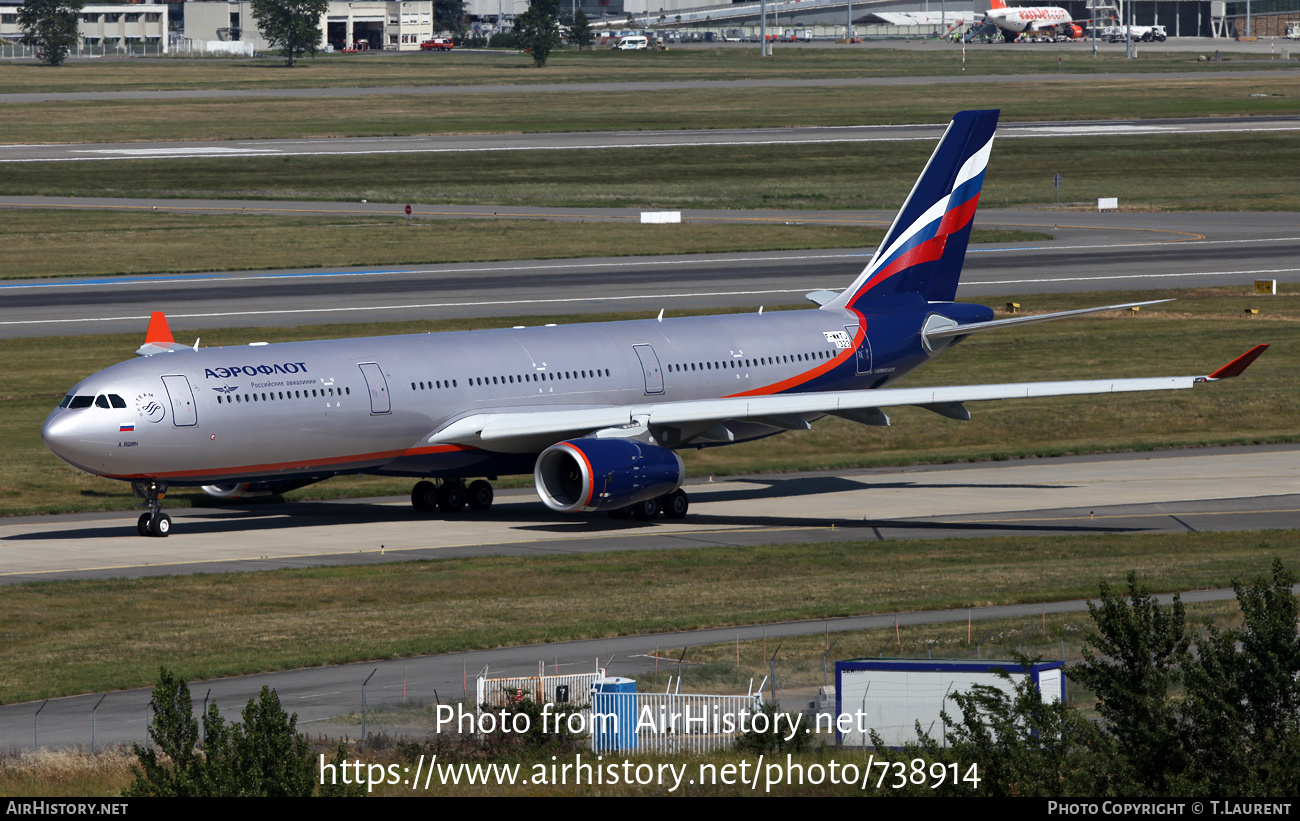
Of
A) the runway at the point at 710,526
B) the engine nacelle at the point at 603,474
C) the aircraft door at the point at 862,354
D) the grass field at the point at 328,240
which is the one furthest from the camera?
the grass field at the point at 328,240

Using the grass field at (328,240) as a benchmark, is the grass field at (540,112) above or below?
above

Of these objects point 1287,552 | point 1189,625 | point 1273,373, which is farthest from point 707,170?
point 1189,625

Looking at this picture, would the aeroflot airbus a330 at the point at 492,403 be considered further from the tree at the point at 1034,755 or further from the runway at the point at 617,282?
the runway at the point at 617,282

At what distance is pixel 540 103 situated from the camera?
19000 cm

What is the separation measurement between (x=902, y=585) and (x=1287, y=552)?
10.5 metres

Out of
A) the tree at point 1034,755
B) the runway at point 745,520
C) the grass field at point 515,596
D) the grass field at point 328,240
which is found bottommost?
the runway at point 745,520

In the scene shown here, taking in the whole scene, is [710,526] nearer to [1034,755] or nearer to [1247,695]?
[1247,695]

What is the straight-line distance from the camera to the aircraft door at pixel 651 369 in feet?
177

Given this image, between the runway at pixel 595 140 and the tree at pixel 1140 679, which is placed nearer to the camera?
the tree at pixel 1140 679

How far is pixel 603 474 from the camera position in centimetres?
4825

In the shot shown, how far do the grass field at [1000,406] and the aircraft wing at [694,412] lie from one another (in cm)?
635

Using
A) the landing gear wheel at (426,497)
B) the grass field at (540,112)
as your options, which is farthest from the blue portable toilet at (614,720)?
the grass field at (540,112)

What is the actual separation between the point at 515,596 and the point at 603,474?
8231 millimetres

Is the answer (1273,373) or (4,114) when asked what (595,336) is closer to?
(1273,373)
